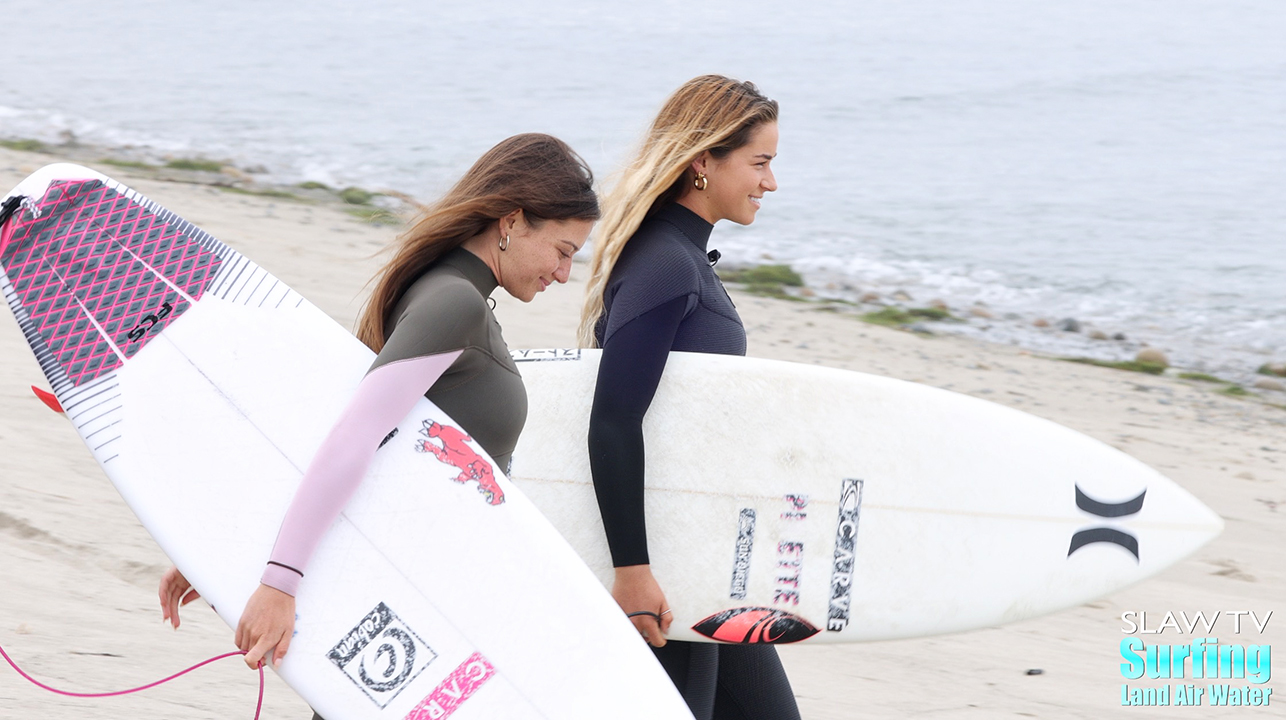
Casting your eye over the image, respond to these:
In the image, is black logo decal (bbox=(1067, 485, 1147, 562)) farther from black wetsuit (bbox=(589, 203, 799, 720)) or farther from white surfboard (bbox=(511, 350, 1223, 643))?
black wetsuit (bbox=(589, 203, 799, 720))

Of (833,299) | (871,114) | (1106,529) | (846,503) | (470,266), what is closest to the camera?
(470,266)

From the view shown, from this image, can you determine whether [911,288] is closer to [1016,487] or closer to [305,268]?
[305,268]

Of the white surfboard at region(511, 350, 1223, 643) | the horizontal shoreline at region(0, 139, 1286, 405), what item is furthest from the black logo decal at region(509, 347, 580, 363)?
the horizontal shoreline at region(0, 139, 1286, 405)

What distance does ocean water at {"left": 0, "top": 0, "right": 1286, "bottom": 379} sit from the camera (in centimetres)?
977

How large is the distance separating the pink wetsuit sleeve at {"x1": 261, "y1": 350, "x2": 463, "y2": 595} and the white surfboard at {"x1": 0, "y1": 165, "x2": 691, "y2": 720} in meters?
0.16

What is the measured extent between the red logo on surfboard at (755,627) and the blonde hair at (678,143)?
670mm

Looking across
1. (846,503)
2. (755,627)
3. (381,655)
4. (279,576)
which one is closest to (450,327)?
(279,576)

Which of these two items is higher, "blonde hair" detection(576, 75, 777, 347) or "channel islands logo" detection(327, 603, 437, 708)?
"blonde hair" detection(576, 75, 777, 347)

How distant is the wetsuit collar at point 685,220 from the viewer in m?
2.09

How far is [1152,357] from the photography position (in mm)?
7180

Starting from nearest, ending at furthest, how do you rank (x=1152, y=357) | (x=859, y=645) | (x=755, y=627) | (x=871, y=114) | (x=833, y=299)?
(x=755, y=627) < (x=859, y=645) < (x=1152, y=357) < (x=833, y=299) < (x=871, y=114)

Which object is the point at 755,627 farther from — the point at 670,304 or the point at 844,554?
the point at 670,304

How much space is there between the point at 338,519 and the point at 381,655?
0.78ft

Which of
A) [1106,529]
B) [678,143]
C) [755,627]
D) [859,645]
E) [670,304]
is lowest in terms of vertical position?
[859,645]
